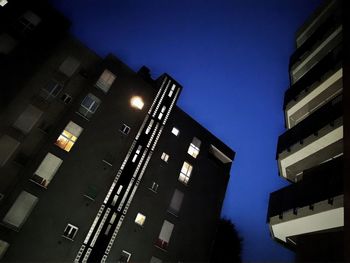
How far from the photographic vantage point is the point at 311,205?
13734 millimetres

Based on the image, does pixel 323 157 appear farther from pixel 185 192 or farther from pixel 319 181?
pixel 185 192

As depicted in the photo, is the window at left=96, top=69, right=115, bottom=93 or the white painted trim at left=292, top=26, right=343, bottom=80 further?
the window at left=96, top=69, right=115, bottom=93

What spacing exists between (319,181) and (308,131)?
3755 mm

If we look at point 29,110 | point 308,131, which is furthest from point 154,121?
→ point 308,131

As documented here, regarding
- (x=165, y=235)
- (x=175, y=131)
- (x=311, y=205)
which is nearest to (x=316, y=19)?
(x=175, y=131)

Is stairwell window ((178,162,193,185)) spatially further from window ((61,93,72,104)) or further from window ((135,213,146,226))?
window ((61,93,72,104))

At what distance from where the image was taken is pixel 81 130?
944 inches

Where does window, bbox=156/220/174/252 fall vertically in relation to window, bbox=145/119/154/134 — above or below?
below

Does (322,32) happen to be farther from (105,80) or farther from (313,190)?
(105,80)

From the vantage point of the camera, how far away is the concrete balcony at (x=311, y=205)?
13.0m

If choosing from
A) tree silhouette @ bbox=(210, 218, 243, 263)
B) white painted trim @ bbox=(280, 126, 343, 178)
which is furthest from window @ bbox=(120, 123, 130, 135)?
tree silhouette @ bbox=(210, 218, 243, 263)

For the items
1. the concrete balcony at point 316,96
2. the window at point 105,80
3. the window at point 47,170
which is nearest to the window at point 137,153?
the window at point 105,80

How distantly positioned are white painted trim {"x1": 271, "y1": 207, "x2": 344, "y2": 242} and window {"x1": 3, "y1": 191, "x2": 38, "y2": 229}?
52.1 ft

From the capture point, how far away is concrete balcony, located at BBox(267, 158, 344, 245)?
13.0 metres
